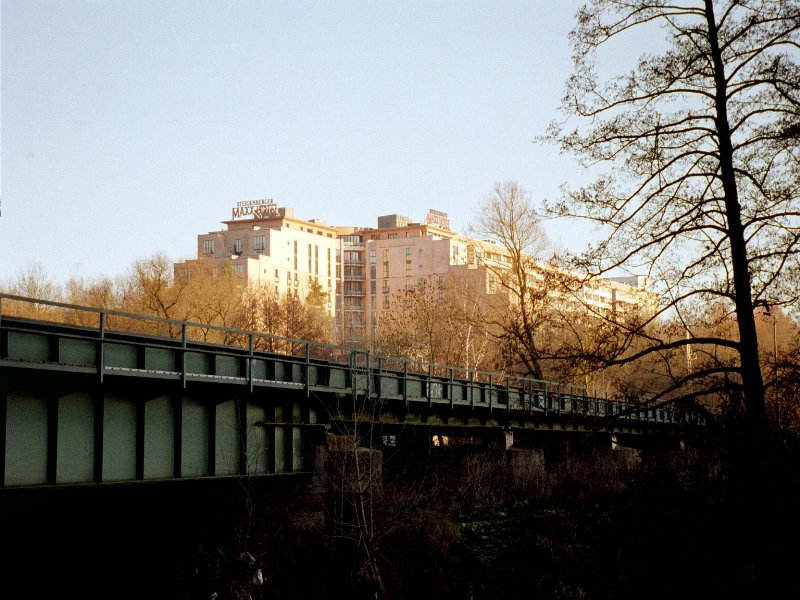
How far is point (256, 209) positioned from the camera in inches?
7697

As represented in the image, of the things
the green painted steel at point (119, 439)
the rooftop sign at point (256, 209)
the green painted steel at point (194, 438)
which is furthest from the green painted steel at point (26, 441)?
the rooftop sign at point (256, 209)

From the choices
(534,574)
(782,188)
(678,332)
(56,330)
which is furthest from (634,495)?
(56,330)

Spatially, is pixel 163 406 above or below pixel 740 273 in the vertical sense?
below

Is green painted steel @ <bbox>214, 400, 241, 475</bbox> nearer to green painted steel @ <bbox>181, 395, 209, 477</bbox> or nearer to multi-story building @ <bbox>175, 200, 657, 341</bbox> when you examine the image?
green painted steel @ <bbox>181, 395, 209, 477</bbox>


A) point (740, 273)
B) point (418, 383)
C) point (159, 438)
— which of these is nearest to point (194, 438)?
point (159, 438)

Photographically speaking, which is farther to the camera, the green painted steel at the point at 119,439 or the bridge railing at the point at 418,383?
the bridge railing at the point at 418,383

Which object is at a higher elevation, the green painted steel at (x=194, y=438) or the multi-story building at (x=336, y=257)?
the multi-story building at (x=336, y=257)

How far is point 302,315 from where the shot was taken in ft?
296

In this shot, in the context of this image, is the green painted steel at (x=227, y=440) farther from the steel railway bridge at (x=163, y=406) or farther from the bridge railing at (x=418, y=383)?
the bridge railing at (x=418, y=383)

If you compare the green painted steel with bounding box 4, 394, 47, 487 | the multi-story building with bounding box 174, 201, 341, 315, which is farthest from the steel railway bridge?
the multi-story building with bounding box 174, 201, 341, 315

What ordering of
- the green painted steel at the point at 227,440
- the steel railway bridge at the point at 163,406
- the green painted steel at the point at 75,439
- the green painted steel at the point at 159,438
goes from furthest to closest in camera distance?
the green painted steel at the point at 227,440
the green painted steel at the point at 159,438
the green painted steel at the point at 75,439
the steel railway bridge at the point at 163,406

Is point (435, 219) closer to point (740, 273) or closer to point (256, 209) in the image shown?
point (256, 209)

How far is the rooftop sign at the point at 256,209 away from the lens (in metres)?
194

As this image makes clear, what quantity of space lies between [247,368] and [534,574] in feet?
28.6
